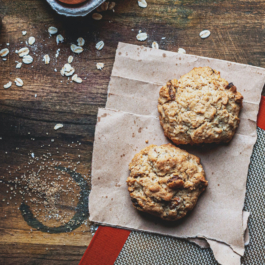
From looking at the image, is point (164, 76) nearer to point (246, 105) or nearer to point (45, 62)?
point (246, 105)

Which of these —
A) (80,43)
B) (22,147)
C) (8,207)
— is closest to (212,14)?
(80,43)

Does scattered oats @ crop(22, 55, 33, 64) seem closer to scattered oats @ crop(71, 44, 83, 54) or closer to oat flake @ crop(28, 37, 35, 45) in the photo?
oat flake @ crop(28, 37, 35, 45)

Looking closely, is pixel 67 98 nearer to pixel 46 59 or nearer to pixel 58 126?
pixel 58 126

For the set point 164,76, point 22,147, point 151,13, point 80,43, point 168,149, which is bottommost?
point 22,147

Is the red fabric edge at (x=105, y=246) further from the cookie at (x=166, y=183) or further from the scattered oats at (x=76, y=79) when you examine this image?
the scattered oats at (x=76, y=79)

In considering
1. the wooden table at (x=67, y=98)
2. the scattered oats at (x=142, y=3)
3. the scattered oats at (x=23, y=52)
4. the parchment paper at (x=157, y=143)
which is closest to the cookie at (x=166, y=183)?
the parchment paper at (x=157, y=143)
